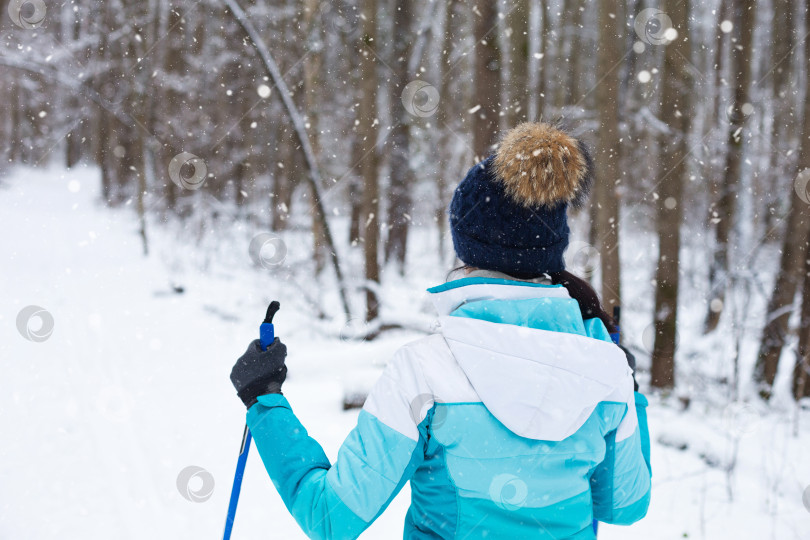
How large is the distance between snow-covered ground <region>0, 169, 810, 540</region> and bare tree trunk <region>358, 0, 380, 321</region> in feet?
3.91

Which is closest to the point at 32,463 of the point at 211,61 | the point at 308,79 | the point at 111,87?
the point at 308,79

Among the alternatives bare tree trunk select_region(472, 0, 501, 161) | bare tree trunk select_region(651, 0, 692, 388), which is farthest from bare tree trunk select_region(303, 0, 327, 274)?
bare tree trunk select_region(651, 0, 692, 388)

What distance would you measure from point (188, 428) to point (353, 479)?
158 inches

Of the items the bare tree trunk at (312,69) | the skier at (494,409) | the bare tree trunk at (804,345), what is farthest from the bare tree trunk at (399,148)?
the skier at (494,409)

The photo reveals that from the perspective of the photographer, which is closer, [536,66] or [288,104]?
[288,104]

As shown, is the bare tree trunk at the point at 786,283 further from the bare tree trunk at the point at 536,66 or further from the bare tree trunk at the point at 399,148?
the bare tree trunk at the point at 399,148

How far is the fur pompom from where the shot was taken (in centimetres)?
143

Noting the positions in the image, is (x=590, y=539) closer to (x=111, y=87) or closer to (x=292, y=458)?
(x=292, y=458)

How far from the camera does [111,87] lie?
21266 mm

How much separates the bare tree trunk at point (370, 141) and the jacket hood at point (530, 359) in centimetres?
712

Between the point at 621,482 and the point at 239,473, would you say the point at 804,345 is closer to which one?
the point at 621,482

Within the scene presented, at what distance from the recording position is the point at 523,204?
1.44 meters

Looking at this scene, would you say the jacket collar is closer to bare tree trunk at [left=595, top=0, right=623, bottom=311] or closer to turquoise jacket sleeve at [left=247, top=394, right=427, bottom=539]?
turquoise jacket sleeve at [left=247, top=394, right=427, bottom=539]

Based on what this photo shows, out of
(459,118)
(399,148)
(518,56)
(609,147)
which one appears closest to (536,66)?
(459,118)
